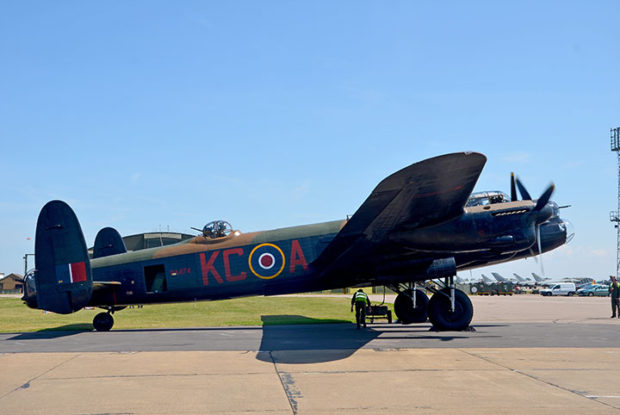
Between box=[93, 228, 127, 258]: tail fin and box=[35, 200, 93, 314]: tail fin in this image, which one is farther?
box=[93, 228, 127, 258]: tail fin

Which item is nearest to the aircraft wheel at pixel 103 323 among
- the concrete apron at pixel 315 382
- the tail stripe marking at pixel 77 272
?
the tail stripe marking at pixel 77 272

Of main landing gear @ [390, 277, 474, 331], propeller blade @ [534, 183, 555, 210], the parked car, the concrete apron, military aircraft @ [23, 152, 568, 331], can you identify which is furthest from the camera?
the parked car

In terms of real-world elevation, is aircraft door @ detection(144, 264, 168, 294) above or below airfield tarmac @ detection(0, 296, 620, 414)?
above

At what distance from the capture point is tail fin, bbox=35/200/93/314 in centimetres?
1828

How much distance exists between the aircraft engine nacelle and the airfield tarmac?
2.71 metres

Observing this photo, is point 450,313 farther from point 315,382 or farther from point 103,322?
point 103,322

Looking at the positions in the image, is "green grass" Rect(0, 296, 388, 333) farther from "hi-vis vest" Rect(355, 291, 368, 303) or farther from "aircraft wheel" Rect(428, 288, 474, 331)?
"aircraft wheel" Rect(428, 288, 474, 331)

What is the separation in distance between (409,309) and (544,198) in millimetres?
7286

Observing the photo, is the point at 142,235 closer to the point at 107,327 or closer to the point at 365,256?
the point at 107,327

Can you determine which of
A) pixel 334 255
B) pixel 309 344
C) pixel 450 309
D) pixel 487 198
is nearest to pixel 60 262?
pixel 334 255

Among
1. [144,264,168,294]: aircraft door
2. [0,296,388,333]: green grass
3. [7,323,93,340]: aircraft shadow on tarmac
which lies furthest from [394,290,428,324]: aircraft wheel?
[7,323,93,340]: aircraft shadow on tarmac

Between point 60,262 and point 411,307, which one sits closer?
point 60,262

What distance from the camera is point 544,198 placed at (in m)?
16.1

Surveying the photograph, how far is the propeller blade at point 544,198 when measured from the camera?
15.8 metres
